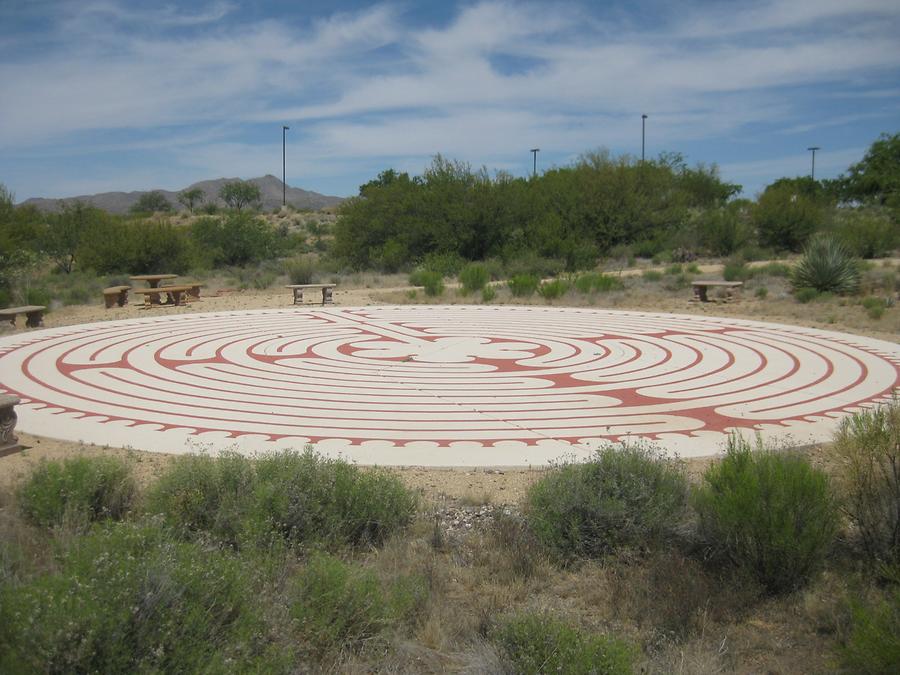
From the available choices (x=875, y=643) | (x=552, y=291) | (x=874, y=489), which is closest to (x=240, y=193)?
(x=552, y=291)

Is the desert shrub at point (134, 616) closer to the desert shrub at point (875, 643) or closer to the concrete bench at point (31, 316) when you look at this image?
the desert shrub at point (875, 643)

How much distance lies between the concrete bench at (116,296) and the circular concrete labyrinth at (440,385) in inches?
171

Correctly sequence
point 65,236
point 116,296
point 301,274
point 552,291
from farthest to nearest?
1. point 65,236
2. point 301,274
3. point 552,291
4. point 116,296

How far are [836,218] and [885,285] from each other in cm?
2159

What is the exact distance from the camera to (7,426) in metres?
7.67

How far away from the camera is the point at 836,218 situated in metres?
→ 41.4

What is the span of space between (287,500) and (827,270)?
19682 millimetres

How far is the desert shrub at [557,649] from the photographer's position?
10.7 ft

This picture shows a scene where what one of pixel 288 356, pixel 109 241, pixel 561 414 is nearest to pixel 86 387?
pixel 288 356

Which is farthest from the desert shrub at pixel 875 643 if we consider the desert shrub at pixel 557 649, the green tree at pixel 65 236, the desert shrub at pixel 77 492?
the green tree at pixel 65 236

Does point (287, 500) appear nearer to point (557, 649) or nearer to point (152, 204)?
point (557, 649)

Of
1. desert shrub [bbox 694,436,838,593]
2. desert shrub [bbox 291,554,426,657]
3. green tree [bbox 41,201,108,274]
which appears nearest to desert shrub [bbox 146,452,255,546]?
desert shrub [bbox 291,554,426,657]

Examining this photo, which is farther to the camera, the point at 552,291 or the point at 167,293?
the point at 167,293

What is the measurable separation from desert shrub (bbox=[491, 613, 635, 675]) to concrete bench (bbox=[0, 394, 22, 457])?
19.0 ft
